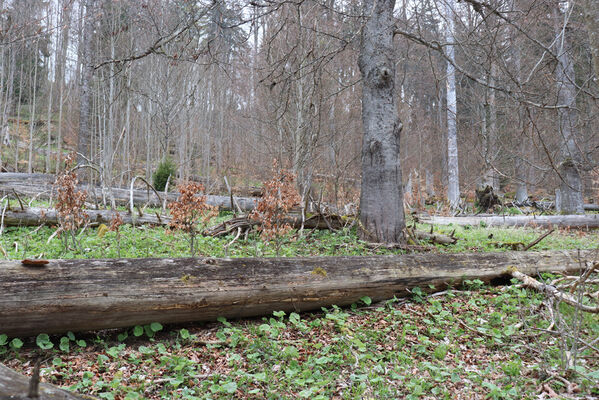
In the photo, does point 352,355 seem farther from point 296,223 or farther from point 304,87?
point 304,87

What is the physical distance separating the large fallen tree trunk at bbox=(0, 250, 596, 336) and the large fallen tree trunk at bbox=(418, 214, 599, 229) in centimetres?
692

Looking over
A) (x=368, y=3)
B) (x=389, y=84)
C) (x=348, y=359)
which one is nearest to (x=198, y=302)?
(x=348, y=359)

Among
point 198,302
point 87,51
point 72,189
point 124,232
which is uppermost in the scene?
point 87,51

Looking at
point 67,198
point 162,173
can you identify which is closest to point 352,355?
point 67,198

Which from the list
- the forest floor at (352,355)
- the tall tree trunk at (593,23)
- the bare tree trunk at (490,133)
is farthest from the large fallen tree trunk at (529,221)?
the tall tree trunk at (593,23)

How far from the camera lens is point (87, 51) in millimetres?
12523

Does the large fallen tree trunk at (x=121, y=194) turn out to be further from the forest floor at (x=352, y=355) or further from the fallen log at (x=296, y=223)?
the forest floor at (x=352, y=355)

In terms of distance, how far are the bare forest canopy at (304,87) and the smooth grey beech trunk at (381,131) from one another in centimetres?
13

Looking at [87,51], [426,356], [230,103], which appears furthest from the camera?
[230,103]

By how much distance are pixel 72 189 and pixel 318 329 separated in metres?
3.55

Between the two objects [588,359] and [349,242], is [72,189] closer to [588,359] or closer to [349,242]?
[349,242]

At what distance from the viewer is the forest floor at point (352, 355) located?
265 centimetres

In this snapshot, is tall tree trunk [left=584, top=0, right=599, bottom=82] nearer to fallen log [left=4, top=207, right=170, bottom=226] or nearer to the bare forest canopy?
the bare forest canopy

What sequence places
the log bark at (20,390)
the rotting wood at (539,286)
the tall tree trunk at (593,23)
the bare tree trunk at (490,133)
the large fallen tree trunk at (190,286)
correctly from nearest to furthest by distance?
the log bark at (20,390) → the tall tree trunk at (593,23) → the large fallen tree trunk at (190,286) → the rotting wood at (539,286) → the bare tree trunk at (490,133)
